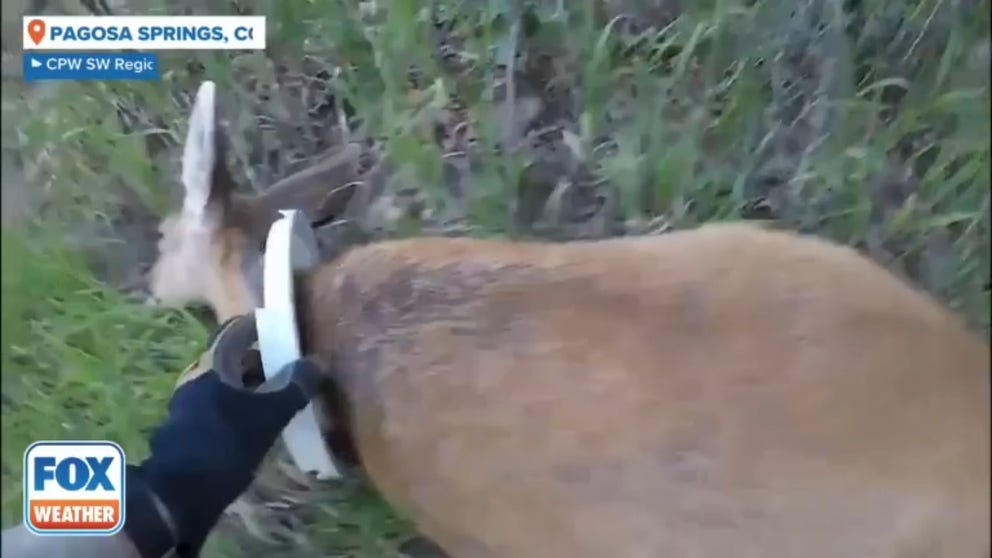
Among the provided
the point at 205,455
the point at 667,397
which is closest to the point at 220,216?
the point at 205,455

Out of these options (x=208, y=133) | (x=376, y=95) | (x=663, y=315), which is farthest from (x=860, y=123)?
(x=208, y=133)

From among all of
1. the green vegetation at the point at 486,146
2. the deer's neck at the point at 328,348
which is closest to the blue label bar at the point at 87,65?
the green vegetation at the point at 486,146

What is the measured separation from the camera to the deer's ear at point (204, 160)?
28.2 inches

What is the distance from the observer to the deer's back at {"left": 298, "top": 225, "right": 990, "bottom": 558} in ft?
1.98

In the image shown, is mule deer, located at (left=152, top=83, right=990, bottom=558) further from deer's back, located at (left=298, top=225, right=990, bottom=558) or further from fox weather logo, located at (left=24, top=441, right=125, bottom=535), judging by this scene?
fox weather logo, located at (left=24, top=441, right=125, bottom=535)

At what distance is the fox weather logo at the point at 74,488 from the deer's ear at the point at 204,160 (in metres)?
0.18

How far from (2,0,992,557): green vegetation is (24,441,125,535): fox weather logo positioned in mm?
12

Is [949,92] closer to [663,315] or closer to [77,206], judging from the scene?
[663,315]

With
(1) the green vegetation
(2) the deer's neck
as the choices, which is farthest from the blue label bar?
(2) the deer's neck

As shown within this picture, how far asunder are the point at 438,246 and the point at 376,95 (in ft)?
0.37

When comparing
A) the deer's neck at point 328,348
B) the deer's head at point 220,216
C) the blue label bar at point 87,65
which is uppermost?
the blue label bar at point 87,65

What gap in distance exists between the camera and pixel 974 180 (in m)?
0.65

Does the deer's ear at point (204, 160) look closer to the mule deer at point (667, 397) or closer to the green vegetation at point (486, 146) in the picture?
the green vegetation at point (486, 146)

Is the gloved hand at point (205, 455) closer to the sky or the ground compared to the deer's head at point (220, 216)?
closer to the ground
